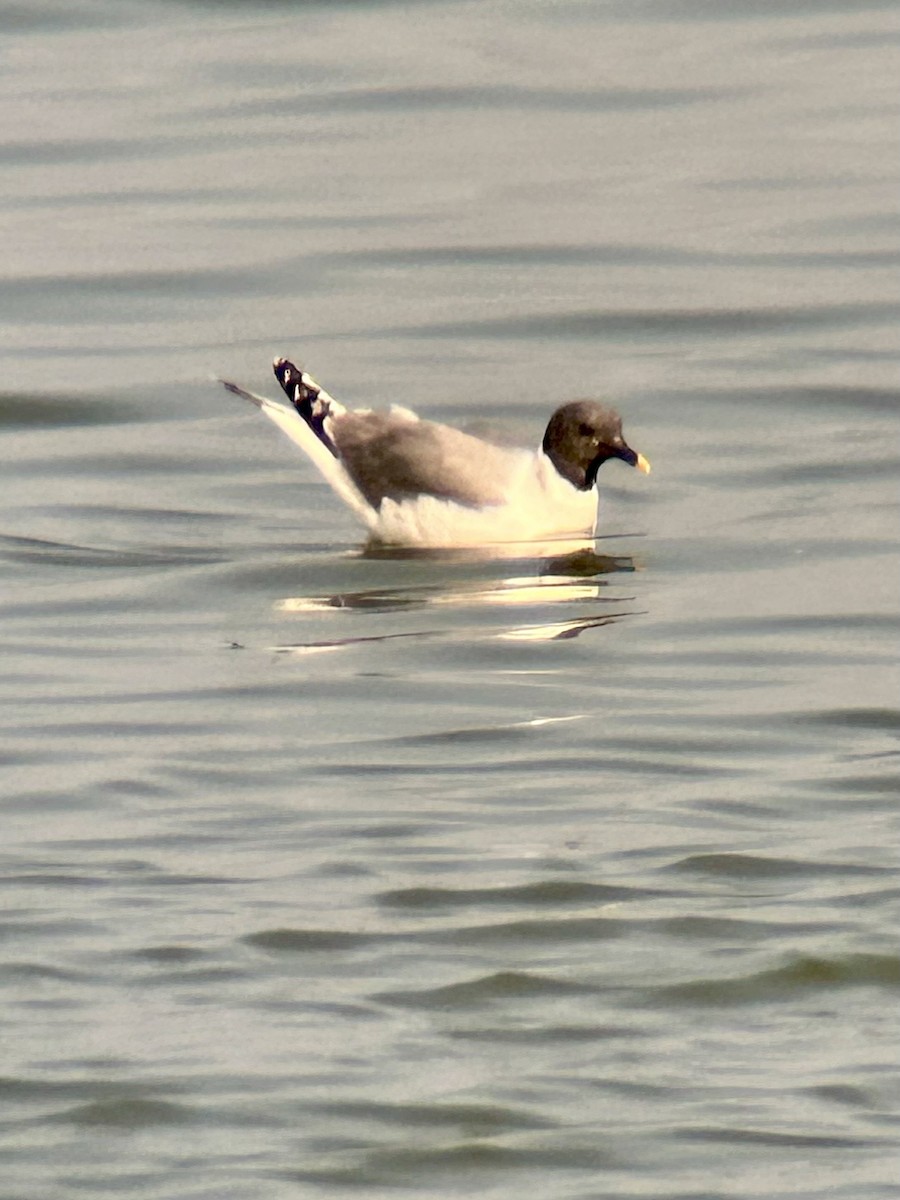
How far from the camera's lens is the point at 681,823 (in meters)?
6.68

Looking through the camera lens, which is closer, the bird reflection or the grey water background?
the grey water background

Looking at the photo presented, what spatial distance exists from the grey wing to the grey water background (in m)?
0.26

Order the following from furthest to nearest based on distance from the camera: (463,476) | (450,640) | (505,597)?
1. (463,476)
2. (505,597)
3. (450,640)

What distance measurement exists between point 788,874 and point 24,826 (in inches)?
66.8

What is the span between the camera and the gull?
416 inches

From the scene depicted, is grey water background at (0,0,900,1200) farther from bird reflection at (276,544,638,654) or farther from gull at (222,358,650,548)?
gull at (222,358,650,548)

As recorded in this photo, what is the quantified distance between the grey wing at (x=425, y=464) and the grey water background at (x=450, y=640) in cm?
26

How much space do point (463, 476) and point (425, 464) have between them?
5.7 inches

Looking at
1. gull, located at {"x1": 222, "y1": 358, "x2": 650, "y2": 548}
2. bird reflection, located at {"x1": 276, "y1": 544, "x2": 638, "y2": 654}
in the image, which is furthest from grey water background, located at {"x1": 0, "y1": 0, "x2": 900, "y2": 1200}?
gull, located at {"x1": 222, "y1": 358, "x2": 650, "y2": 548}

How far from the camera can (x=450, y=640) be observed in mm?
9055

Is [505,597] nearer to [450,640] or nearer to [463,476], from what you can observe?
[450,640]

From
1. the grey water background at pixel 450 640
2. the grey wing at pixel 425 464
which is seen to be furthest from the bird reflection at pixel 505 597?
the grey wing at pixel 425 464

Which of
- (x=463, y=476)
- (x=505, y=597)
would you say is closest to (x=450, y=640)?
(x=505, y=597)

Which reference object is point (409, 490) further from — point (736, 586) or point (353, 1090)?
point (353, 1090)
